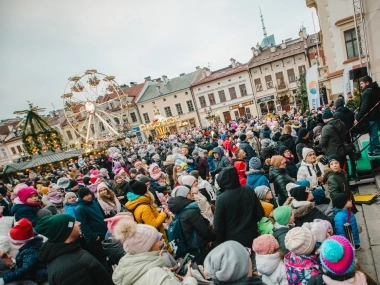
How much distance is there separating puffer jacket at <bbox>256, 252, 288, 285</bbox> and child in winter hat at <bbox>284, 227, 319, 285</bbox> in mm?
126

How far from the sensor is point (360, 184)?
16.9 ft

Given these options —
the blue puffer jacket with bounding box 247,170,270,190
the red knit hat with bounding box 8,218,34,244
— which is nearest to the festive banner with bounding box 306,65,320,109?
the blue puffer jacket with bounding box 247,170,270,190

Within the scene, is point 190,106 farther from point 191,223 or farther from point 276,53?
point 191,223

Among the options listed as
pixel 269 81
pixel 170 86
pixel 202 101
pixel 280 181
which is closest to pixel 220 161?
pixel 280 181

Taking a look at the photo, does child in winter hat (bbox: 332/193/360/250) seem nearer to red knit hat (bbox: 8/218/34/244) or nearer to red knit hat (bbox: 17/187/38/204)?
red knit hat (bbox: 8/218/34/244)

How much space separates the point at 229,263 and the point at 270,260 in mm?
849

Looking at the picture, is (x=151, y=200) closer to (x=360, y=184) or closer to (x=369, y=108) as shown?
(x=360, y=184)

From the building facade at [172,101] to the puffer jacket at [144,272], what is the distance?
41.3 meters

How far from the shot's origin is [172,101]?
45.2 m

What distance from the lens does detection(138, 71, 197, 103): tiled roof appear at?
1750 inches

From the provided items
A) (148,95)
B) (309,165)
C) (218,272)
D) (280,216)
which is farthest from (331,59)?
(148,95)

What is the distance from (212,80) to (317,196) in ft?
130

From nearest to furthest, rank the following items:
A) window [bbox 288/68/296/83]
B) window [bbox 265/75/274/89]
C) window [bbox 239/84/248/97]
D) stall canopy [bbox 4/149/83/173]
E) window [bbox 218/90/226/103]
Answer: stall canopy [bbox 4/149/83/173] → window [bbox 288/68/296/83] → window [bbox 265/75/274/89] → window [bbox 239/84/248/97] → window [bbox 218/90/226/103]

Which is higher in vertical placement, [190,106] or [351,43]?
[351,43]
